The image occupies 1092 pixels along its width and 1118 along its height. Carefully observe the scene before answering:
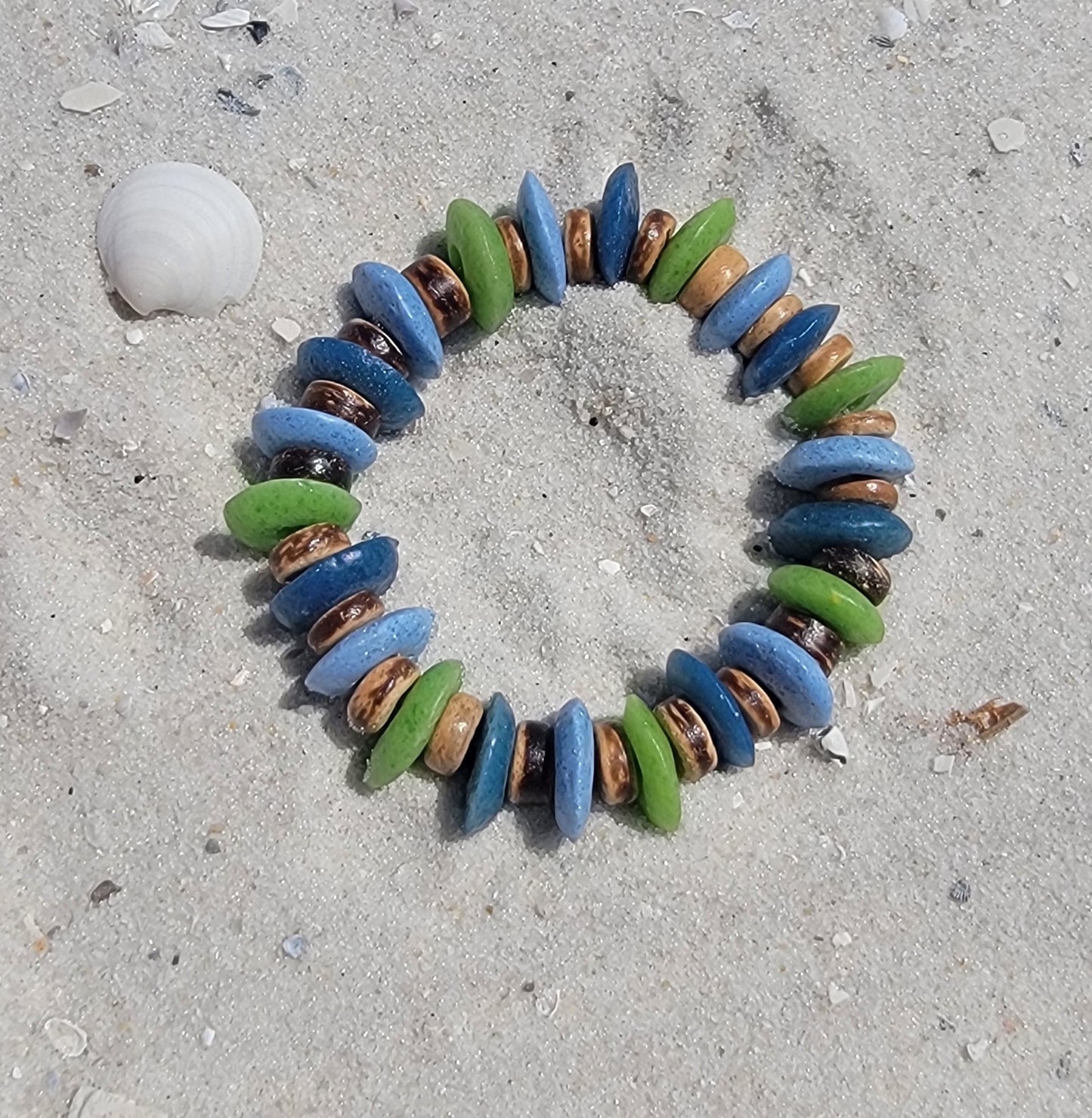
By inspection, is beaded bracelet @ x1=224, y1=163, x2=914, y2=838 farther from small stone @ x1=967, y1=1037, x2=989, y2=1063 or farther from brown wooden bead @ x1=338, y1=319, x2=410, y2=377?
small stone @ x1=967, y1=1037, x2=989, y2=1063

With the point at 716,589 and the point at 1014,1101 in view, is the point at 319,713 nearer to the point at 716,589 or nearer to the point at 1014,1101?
the point at 716,589

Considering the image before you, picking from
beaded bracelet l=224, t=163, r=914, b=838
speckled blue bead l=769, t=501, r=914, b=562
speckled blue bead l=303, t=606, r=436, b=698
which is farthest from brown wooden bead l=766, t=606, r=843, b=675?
speckled blue bead l=303, t=606, r=436, b=698

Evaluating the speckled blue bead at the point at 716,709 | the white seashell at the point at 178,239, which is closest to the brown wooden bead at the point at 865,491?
the speckled blue bead at the point at 716,709

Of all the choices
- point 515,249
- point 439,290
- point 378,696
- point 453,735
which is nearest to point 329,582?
point 378,696

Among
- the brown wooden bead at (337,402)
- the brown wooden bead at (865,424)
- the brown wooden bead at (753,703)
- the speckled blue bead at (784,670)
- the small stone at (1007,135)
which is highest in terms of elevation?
the small stone at (1007,135)

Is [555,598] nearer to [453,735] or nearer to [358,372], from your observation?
[453,735]

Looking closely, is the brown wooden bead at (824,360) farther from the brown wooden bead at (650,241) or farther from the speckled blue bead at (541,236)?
the speckled blue bead at (541,236)

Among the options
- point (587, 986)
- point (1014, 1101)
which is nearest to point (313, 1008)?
point (587, 986)
